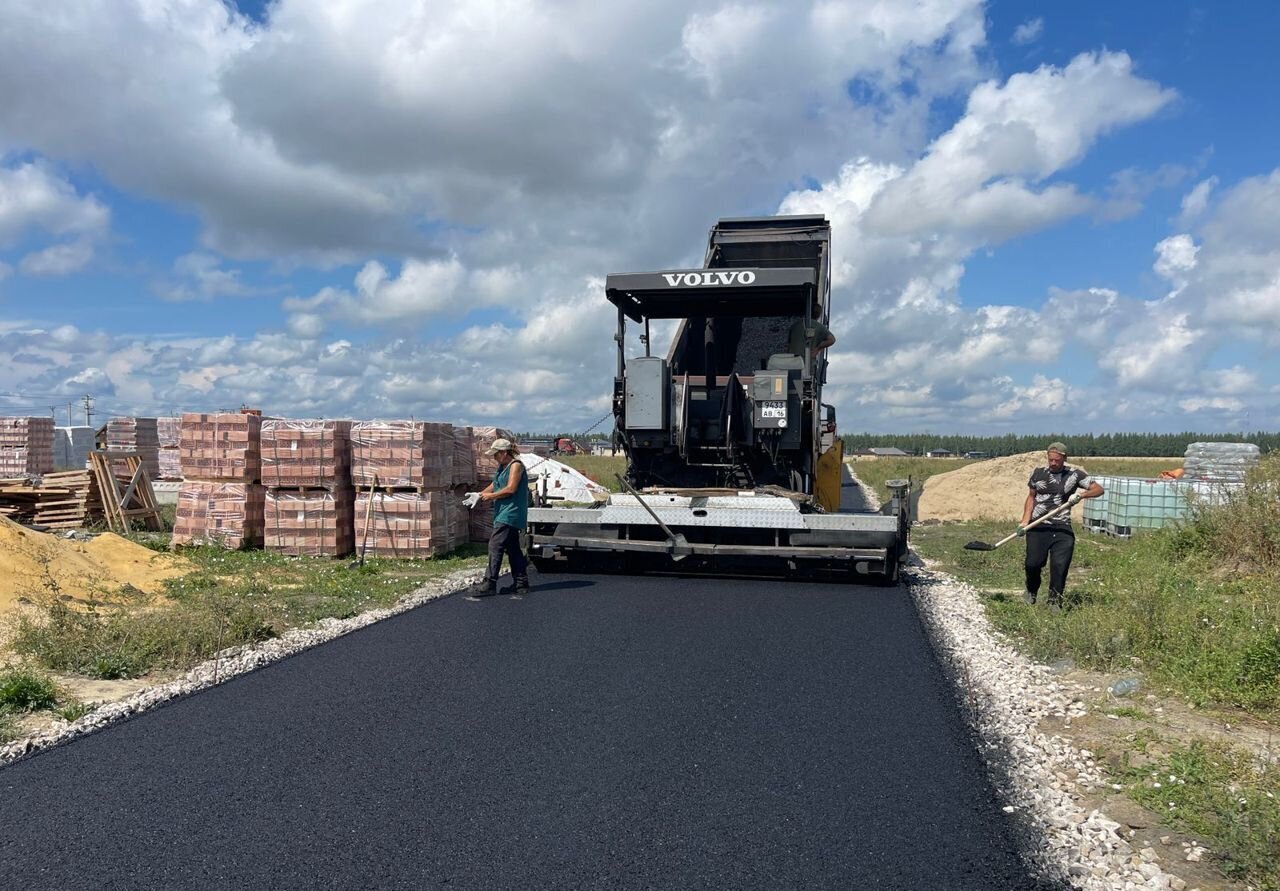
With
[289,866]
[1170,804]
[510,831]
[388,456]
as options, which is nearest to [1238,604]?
[1170,804]

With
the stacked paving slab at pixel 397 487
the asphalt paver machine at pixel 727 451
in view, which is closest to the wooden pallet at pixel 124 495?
the stacked paving slab at pixel 397 487

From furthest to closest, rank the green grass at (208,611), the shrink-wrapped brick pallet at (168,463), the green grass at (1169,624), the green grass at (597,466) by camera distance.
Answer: the green grass at (597,466), the shrink-wrapped brick pallet at (168,463), the green grass at (208,611), the green grass at (1169,624)

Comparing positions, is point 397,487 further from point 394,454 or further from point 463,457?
point 463,457

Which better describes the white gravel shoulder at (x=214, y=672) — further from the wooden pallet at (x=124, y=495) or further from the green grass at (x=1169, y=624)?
the wooden pallet at (x=124, y=495)

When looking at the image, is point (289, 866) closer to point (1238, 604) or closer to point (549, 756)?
point (549, 756)

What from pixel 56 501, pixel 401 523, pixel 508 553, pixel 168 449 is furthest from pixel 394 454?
pixel 168 449

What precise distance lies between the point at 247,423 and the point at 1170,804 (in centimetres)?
1164

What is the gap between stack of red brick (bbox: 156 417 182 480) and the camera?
1984 cm

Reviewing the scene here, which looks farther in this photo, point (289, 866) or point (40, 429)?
point (40, 429)

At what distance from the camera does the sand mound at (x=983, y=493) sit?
832 inches

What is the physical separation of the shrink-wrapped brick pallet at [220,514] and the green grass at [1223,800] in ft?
36.5

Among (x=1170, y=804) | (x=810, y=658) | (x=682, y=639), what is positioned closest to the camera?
(x=1170, y=804)

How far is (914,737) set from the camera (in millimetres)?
4672

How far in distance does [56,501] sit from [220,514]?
4.04 m
